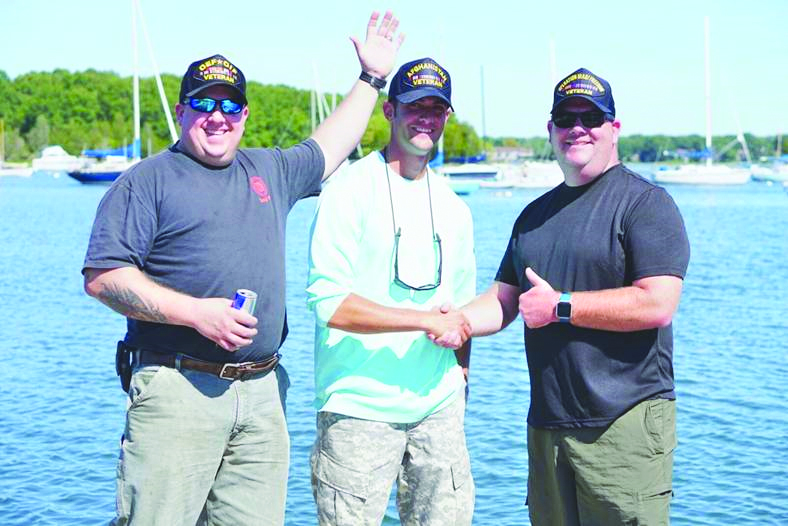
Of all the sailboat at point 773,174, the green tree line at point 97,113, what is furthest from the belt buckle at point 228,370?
the green tree line at point 97,113

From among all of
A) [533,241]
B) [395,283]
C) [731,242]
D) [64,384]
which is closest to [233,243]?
[395,283]

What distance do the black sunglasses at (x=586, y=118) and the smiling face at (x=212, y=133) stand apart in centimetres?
145

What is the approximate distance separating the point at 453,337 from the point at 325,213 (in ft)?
2.53

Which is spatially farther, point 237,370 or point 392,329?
point 237,370

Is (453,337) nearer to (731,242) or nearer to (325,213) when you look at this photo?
(325,213)

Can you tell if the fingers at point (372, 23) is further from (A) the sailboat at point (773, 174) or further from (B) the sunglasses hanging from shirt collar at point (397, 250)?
(A) the sailboat at point (773, 174)

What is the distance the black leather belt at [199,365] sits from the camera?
13.7ft

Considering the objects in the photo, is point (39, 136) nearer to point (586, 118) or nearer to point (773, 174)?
point (773, 174)

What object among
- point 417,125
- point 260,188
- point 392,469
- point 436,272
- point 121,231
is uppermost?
point 417,125

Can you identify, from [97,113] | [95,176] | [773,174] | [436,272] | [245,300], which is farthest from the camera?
[97,113]

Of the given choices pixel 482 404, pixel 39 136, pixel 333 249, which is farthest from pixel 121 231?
pixel 39 136

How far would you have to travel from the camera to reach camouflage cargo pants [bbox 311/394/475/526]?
422cm

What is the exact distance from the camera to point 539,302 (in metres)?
4.00

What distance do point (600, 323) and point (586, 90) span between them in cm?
101
